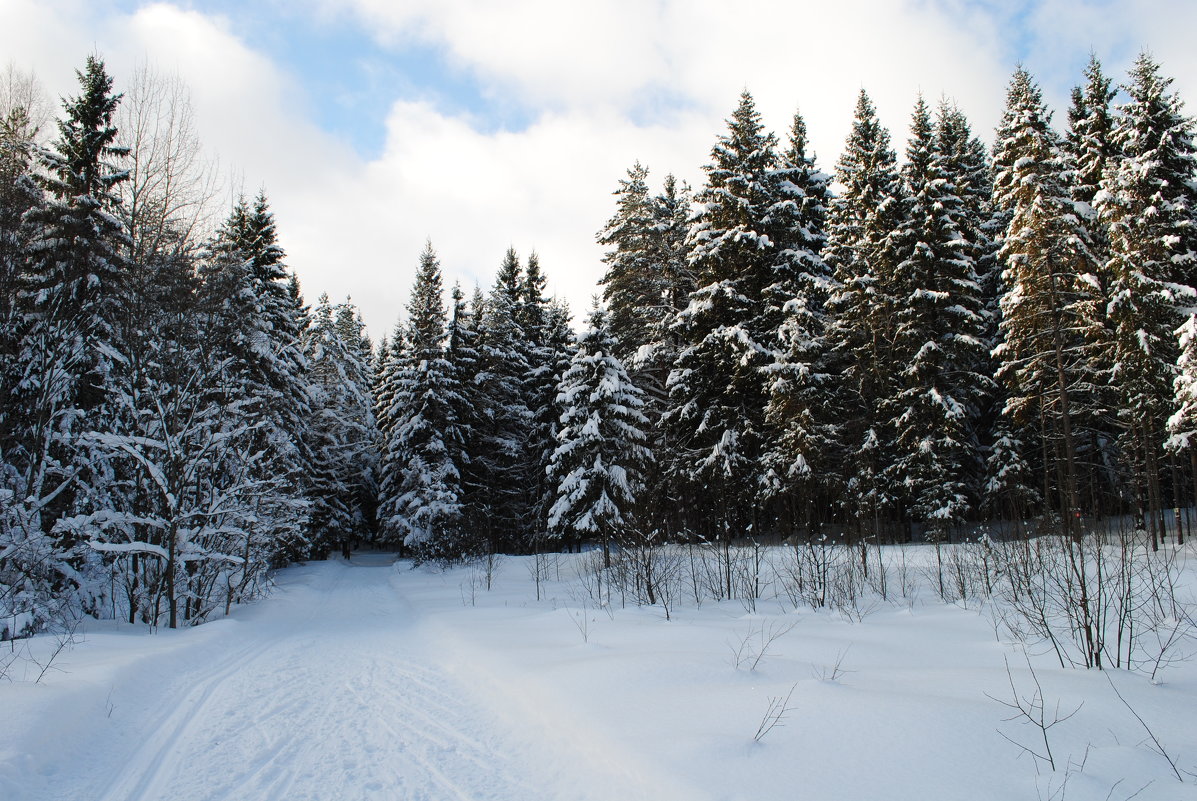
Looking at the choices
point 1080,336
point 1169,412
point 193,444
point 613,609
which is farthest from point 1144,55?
point 193,444

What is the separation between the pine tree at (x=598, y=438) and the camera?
21562 mm

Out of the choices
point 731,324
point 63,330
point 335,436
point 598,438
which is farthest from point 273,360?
point 731,324

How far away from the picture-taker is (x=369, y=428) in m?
39.3

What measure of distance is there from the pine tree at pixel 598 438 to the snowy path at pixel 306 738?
41.2ft

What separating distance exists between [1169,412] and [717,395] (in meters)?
13.7

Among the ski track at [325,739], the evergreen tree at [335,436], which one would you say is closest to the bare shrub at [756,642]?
the ski track at [325,739]

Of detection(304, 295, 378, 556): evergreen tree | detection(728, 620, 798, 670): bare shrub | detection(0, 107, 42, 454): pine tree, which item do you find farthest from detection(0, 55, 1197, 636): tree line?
detection(728, 620, 798, 670): bare shrub

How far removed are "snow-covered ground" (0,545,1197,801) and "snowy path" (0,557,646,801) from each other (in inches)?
1.0

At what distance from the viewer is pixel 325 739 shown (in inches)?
205

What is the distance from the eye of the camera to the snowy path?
4227 mm

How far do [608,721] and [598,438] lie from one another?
16.4 meters

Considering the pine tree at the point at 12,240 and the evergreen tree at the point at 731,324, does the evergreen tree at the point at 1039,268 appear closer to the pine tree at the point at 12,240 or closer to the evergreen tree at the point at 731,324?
the evergreen tree at the point at 731,324

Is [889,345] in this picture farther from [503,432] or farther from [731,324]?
[503,432]

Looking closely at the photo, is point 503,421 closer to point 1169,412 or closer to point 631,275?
point 631,275
